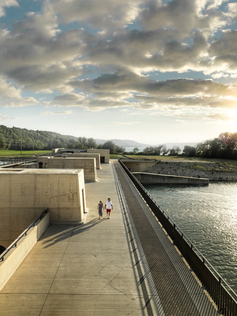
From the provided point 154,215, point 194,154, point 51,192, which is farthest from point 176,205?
point 194,154

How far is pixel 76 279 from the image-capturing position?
7.78m

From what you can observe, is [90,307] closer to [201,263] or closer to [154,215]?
[201,263]

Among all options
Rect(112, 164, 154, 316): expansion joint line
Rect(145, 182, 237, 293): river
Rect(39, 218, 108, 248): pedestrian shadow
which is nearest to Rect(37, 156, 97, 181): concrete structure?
Rect(145, 182, 237, 293): river

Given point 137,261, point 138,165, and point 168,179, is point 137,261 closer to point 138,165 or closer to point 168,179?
point 168,179

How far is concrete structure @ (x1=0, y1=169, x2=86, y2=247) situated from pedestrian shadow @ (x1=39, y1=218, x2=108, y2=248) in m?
0.64

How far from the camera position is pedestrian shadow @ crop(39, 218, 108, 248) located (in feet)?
35.3

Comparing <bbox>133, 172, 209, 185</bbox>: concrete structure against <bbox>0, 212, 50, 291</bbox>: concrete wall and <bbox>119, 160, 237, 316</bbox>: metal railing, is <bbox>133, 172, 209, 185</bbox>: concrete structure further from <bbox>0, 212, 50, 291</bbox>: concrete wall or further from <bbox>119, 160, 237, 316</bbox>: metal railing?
<bbox>0, 212, 50, 291</bbox>: concrete wall

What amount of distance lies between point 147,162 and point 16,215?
58649 mm

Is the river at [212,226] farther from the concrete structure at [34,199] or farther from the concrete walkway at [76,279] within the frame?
the concrete structure at [34,199]

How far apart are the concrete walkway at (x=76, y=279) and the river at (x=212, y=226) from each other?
797cm

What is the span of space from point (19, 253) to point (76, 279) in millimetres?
2763

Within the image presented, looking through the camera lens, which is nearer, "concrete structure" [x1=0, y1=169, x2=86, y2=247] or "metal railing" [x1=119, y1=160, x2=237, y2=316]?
"metal railing" [x1=119, y1=160, x2=237, y2=316]

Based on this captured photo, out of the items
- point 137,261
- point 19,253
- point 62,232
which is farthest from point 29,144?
point 137,261

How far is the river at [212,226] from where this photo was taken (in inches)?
568
